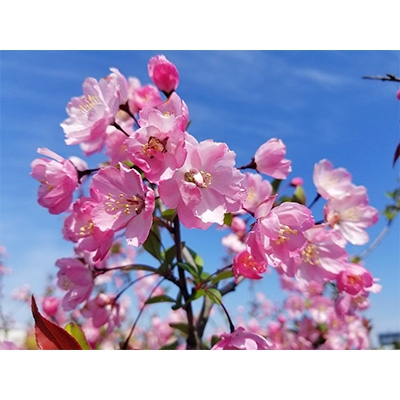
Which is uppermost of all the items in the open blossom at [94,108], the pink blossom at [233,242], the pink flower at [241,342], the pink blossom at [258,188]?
the open blossom at [94,108]

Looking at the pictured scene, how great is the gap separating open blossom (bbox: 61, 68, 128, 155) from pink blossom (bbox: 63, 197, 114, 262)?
152mm

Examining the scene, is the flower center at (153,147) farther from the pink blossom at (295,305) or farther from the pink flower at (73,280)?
the pink blossom at (295,305)

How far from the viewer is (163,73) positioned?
93 cm

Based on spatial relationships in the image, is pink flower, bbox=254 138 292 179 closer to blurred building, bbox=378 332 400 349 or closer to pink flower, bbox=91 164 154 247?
pink flower, bbox=91 164 154 247

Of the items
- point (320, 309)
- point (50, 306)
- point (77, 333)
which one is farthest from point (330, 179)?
point (320, 309)

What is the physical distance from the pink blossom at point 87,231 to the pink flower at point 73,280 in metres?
0.15

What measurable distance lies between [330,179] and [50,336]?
0.81 m

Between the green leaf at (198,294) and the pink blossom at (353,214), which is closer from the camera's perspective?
the green leaf at (198,294)

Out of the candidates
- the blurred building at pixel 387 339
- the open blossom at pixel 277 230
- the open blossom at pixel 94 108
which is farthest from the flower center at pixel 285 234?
the blurred building at pixel 387 339

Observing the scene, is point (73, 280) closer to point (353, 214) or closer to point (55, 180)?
point (55, 180)

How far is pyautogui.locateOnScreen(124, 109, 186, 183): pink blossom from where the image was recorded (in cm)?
70

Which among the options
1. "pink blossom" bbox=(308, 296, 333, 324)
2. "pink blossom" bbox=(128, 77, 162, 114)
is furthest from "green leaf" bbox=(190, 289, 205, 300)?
"pink blossom" bbox=(308, 296, 333, 324)

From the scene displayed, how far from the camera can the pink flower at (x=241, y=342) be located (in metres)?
0.80
